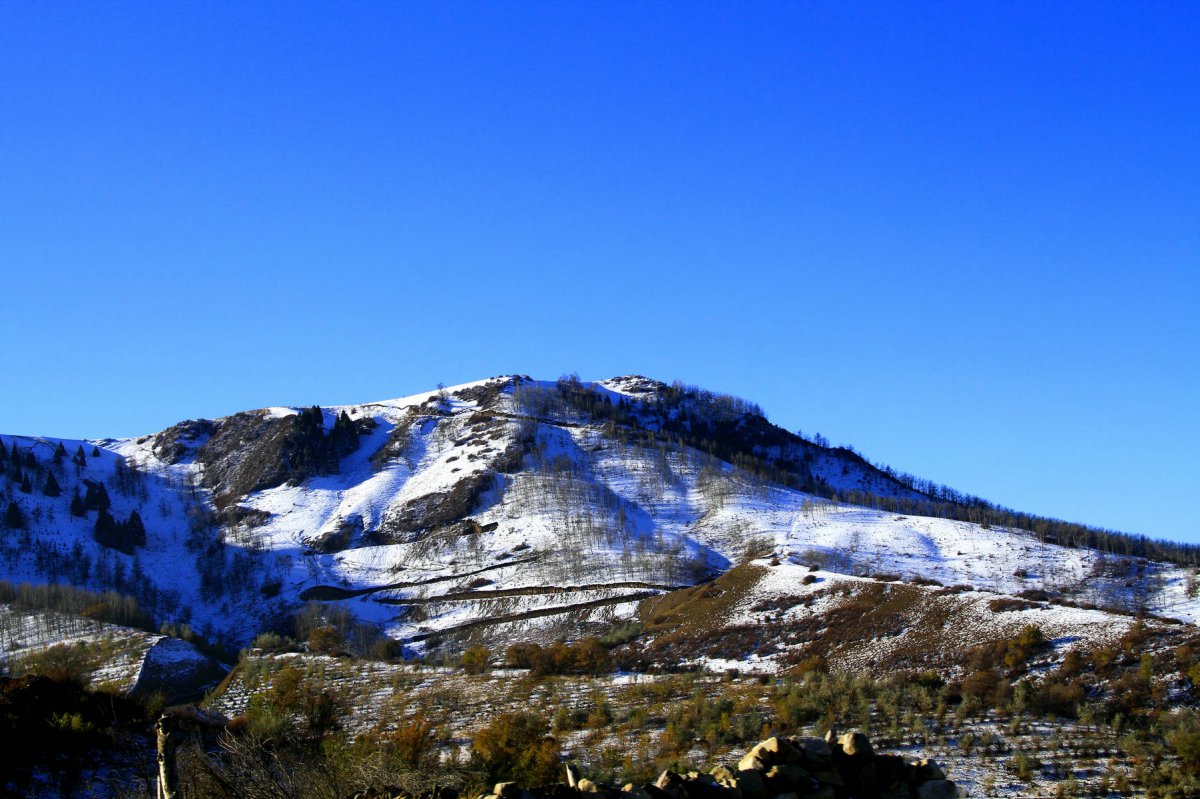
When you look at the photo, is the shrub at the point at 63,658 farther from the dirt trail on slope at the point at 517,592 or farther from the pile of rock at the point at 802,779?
the pile of rock at the point at 802,779

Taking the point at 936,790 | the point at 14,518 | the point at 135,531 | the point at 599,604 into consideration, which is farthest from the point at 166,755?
the point at 14,518

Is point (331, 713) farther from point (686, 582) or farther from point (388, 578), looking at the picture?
point (388, 578)

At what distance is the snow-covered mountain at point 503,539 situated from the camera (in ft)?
343

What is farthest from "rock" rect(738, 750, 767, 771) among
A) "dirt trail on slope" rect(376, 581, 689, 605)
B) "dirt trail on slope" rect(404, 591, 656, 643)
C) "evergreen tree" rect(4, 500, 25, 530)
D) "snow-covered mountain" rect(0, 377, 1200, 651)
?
"evergreen tree" rect(4, 500, 25, 530)

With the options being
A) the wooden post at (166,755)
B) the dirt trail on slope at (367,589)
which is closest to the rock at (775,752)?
the wooden post at (166,755)

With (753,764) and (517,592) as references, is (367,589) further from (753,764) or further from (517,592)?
(753,764)

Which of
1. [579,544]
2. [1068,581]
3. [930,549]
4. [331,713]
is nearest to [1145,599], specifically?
[1068,581]

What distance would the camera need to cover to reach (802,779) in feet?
60.0

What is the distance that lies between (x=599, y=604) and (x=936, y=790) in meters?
94.3

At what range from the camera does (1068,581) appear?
326 feet

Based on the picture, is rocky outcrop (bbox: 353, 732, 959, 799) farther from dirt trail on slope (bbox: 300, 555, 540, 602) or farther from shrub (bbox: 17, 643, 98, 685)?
dirt trail on slope (bbox: 300, 555, 540, 602)

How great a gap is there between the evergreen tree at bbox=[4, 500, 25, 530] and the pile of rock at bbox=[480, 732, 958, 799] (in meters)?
171

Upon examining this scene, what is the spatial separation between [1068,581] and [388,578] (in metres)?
83.5

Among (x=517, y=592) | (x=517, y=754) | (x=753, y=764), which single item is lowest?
(x=517, y=592)
